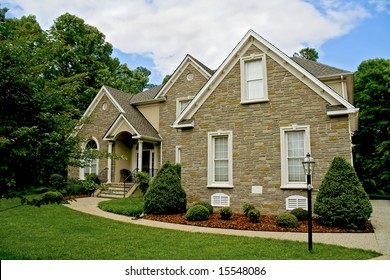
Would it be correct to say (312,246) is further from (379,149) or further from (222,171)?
(379,149)

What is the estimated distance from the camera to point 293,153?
11.6 meters

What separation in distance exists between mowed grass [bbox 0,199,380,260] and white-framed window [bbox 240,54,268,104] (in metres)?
6.06

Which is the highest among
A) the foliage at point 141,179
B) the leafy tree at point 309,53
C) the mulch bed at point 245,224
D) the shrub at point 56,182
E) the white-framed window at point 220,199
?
the leafy tree at point 309,53

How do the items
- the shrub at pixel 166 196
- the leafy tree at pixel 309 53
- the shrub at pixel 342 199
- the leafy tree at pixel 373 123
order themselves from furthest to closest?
the leafy tree at pixel 309 53, the leafy tree at pixel 373 123, the shrub at pixel 166 196, the shrub at pixel 342 199

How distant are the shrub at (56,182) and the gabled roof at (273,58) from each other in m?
7.58

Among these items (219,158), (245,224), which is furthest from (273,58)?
(245,224)

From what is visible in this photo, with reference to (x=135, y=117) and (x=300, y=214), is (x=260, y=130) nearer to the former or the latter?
(x=300, y=214)

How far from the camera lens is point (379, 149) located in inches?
932

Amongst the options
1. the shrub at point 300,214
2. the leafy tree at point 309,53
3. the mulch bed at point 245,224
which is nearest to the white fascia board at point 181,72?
the mulch bed at point 245,224

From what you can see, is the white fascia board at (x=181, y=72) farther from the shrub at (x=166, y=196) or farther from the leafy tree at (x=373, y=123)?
the leafy tree at (x=373, y=123)

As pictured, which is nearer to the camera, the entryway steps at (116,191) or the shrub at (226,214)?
the shrub at (226,214)

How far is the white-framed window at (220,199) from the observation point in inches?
486

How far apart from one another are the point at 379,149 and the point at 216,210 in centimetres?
1736
